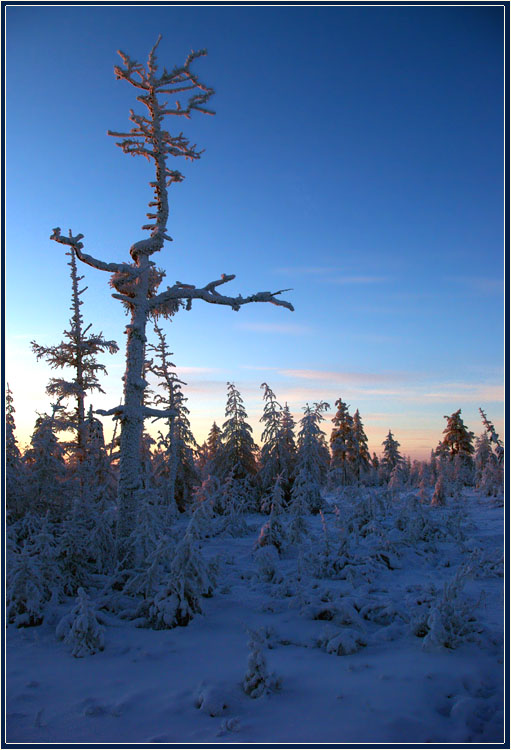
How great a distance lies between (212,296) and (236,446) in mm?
14678

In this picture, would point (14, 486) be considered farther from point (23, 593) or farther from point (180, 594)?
point (180, 594)

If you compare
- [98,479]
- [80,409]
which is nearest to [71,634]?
[98,479]

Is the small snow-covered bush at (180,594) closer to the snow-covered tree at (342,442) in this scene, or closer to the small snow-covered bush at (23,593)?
the small snow-covered bush at (23,593)

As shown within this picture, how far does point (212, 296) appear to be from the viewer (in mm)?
11891

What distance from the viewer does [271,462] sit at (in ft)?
83.8

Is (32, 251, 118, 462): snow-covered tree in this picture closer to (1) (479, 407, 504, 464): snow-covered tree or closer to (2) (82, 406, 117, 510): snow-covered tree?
(2) (82, 406, 117, 510): snow-covered tree

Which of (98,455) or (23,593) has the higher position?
(98,455)

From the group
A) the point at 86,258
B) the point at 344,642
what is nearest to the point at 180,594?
the point at 344,642

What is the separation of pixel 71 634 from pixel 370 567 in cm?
662

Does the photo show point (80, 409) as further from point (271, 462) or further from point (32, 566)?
point (32, 566)

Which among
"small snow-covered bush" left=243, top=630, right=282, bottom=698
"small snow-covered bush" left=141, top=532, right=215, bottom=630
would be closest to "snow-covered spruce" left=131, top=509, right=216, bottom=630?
"small snow-covered bush" left=141, top=532, right=215, bottom=630

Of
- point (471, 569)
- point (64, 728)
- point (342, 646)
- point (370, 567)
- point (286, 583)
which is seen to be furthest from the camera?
point (370, 567)

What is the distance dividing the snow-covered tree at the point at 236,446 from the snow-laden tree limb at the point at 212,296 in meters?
13.9

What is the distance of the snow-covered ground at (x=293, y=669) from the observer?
4707mm
